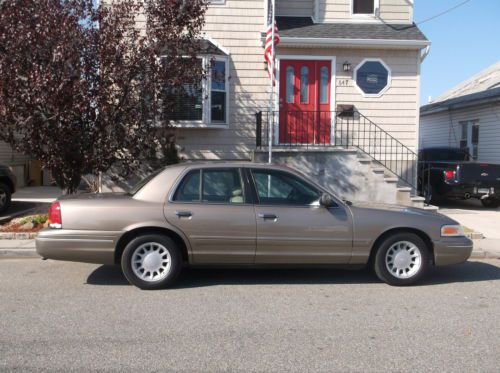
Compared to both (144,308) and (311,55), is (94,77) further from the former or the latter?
(311,55)

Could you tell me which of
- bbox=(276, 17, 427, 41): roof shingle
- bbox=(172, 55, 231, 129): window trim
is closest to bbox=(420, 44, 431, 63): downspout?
bbox=(276, 17, 427, 41): roof shingle

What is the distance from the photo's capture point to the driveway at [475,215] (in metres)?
9.83

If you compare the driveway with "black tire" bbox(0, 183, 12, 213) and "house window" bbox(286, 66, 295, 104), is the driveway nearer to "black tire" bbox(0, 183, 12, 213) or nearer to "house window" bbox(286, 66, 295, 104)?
"house window" bbox(286, 66, 295, 104)

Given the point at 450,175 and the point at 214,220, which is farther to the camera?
the point at 450,175

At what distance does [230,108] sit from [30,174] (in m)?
8.61

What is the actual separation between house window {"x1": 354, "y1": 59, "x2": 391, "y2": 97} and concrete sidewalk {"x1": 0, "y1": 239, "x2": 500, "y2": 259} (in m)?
5.09

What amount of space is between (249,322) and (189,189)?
1851mm

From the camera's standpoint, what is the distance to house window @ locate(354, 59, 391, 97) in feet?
40.3

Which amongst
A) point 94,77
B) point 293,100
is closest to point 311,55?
point 293,100

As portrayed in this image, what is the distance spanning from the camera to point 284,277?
654 centimetres

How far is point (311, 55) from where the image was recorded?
12.2m

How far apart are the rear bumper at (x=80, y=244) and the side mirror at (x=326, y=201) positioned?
92.8 inches

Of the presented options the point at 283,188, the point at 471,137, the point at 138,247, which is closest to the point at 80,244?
the point at 138,247

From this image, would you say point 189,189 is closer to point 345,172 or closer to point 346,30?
point 345,172
